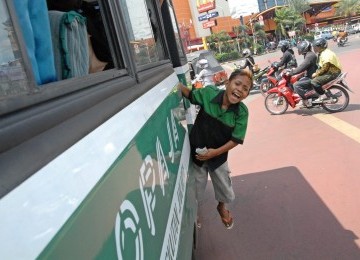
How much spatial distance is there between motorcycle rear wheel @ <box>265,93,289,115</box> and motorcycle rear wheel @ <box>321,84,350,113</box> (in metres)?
0.89

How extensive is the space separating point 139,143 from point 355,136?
4.98 m

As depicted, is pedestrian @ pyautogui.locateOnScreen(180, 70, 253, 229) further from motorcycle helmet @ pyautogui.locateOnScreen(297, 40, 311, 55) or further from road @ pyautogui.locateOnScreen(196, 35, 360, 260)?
motorcycle helmet @ pyautogui.locateOnScreen(297, 40, 311, 55)

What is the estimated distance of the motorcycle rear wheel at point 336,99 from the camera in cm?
730

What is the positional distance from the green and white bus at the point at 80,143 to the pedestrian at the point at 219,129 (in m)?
1.02

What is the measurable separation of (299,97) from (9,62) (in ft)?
25.0

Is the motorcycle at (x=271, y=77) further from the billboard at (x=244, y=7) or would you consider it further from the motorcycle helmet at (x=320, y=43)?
the billboard at (x=244, y=7)

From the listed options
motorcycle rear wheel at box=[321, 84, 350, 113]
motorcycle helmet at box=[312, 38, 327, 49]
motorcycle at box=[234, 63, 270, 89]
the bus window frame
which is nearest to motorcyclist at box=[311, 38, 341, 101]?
motorcycle helmet at box=[312, 38, 327, 49]

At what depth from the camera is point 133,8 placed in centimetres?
228

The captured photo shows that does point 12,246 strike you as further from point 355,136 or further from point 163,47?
point 355,136

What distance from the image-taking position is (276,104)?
326 inches

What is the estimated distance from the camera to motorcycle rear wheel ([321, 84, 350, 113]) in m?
7.30

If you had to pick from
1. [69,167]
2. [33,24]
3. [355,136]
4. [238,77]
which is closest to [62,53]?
[33,24]

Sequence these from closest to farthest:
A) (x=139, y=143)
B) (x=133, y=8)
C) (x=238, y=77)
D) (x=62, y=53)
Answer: (x=62, y=53) < (x=139, y=143) < (x=133, y=8) < (x=238, y=77)

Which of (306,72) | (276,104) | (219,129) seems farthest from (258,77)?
(219,129)
